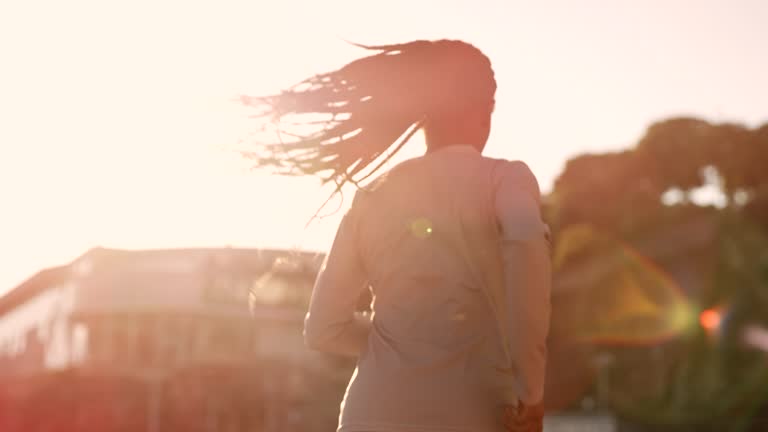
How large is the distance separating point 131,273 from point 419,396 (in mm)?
48594

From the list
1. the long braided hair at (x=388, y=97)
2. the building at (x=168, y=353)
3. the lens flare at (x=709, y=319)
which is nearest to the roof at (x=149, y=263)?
the building at (x=168, y=353)

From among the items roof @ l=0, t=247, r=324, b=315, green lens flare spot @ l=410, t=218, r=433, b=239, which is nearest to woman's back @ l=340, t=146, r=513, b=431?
green lens flare spot @ l=410, t=218, r=433, b=239

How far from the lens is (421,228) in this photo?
11.1 feet

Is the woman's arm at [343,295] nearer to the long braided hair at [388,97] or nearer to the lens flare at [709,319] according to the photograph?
the long braided hair at [388,97]

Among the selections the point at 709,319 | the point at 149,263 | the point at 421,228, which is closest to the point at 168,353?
the point at 149,263

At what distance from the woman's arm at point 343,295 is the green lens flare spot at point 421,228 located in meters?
0.20

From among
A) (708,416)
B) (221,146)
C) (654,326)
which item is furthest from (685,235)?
(221,146)

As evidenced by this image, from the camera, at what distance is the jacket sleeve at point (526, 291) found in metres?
3.14

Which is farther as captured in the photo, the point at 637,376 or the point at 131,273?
the point at 131,273

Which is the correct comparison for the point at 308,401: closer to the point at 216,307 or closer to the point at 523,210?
the point at 216,307

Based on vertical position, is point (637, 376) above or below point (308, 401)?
above

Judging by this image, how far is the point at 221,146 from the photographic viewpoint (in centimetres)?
404

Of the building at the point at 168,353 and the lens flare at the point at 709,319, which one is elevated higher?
the lens flare at the point at 709,319

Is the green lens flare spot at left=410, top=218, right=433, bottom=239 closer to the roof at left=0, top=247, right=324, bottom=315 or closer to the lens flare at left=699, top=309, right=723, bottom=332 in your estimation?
the lens flare at left=699, top=309, right=723, bottom=332
